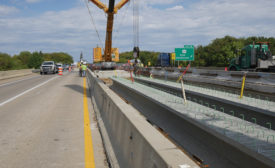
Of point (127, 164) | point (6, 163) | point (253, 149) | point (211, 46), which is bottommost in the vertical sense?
point (6, 163)

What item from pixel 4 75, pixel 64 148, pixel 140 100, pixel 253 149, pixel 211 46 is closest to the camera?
pixel 253 149

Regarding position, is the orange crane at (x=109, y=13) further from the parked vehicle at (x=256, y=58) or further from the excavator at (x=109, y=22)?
the parked vehicle at (x=256, y=58)

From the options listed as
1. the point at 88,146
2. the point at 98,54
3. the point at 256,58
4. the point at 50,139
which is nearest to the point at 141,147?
the point at 88,146

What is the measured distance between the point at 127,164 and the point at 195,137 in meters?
1.67

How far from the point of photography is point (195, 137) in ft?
17.9

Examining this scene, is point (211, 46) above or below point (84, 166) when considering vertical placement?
above

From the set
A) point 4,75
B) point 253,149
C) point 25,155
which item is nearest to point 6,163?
point 25,155

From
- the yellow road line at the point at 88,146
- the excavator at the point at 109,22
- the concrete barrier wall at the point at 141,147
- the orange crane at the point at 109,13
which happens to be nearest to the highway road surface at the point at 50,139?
the yellow road line at the point at 88,146

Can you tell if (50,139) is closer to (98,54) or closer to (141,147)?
(141,147)

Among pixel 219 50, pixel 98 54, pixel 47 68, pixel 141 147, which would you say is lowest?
pixel 141 147

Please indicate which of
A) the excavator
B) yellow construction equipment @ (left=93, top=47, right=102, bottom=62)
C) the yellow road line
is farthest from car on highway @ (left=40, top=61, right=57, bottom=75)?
the yellow road line

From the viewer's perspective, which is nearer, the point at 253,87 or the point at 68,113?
the point at 68,113

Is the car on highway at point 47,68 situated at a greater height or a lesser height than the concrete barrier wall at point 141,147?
greater

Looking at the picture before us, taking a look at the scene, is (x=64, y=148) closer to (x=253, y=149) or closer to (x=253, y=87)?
(x=253, y=149)
